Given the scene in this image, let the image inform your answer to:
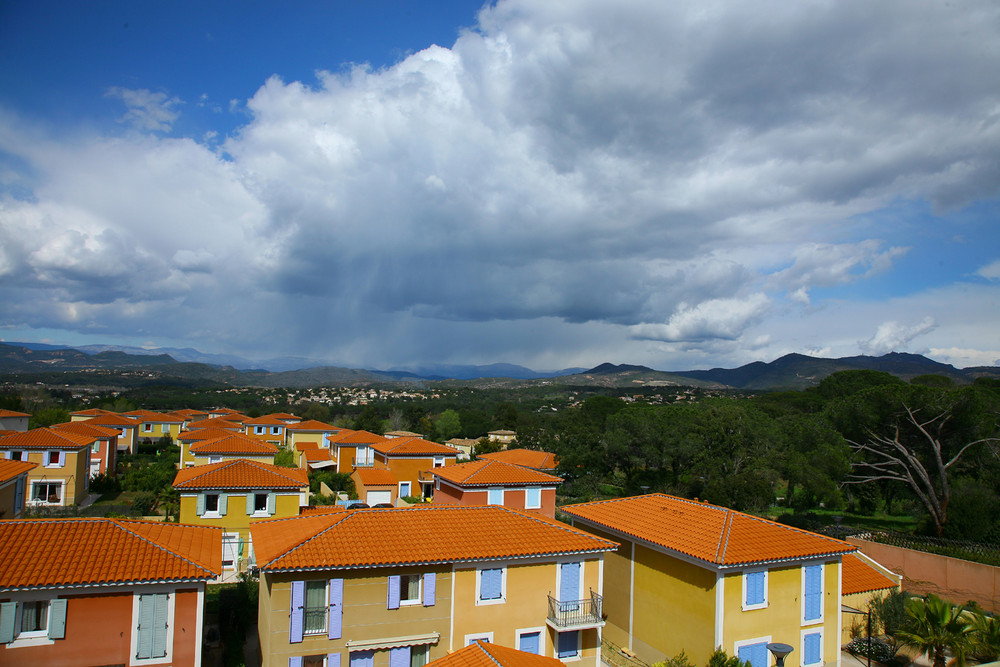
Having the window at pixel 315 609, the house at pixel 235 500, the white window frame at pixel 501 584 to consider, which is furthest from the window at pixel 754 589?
the house at pixel 235 500

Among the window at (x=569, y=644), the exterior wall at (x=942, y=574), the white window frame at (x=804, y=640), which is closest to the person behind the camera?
the window at (x=569, y=644)

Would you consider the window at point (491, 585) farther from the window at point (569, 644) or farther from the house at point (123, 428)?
the house at point (123, 428)

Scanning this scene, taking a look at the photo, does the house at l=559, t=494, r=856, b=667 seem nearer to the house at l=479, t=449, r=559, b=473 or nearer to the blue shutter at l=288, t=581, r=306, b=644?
the blue shutter at l=288, t=581, r=306, b=644

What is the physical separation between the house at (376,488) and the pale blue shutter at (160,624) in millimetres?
29059

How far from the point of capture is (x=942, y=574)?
2689 centimetres

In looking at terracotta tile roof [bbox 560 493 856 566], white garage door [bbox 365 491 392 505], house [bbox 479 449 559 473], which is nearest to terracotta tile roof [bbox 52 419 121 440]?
white garage door [bbox 365 491 392 505]

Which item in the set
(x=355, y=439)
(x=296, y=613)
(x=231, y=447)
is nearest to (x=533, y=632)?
(x=296, y=613)

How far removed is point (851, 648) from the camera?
21.0 m

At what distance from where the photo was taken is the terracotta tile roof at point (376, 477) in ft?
146

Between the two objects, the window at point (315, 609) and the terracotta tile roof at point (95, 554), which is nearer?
the terracotta tile roof at point (95, 554)

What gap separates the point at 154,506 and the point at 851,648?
40260 mm

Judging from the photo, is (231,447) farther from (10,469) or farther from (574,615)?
(574,615)

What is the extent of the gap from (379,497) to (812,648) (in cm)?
3208

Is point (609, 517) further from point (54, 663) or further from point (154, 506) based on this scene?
point (154, 506)
